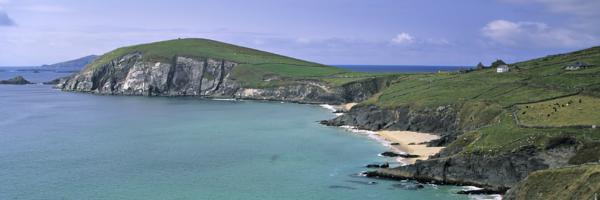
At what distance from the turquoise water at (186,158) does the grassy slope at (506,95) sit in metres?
14.8

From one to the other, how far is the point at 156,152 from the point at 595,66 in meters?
101

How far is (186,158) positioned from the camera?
90125 mm

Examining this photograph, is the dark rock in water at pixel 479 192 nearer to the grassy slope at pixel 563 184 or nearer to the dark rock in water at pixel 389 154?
the grassy slope at pixel 563 184

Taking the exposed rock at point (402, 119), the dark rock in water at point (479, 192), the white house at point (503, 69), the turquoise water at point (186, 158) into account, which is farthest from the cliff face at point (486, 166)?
the white house at point (503, 69)

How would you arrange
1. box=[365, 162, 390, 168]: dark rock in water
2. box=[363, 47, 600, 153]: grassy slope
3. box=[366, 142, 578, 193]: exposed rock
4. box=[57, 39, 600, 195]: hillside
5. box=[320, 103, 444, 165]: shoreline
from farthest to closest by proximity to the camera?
box=[320, 103, 444, 165]: shoreline < box=[365, 162, 390, 168]: dark rock in water < box=[363, 47, 600, 153]: grassy slope < box=[57, 39, 600, 195]: hillside < box=[366, 142, 578, 193]: exposed rock

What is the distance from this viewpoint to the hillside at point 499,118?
72.1m

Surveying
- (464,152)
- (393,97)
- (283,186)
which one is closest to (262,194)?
(283,186)

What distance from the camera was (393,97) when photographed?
14388cm

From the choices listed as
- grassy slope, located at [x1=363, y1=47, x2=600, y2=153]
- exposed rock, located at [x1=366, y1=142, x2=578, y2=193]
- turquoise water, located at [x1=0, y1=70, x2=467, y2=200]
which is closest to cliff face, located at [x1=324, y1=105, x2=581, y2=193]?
exposed rock, located at [x1=366, y1=142, x2=578, y2=193]

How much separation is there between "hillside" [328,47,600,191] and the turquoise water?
18.0ft

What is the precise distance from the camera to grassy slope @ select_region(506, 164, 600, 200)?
1961 inches

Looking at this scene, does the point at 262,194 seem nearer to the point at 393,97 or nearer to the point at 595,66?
the point at 393,97

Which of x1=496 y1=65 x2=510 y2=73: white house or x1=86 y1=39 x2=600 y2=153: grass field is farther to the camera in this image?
x1=496 y1=65 x2=510 y2=73: white house

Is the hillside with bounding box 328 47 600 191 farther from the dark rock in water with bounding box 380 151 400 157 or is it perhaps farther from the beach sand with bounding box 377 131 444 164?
the dark rock in water with bounding box 380 151 400 157
